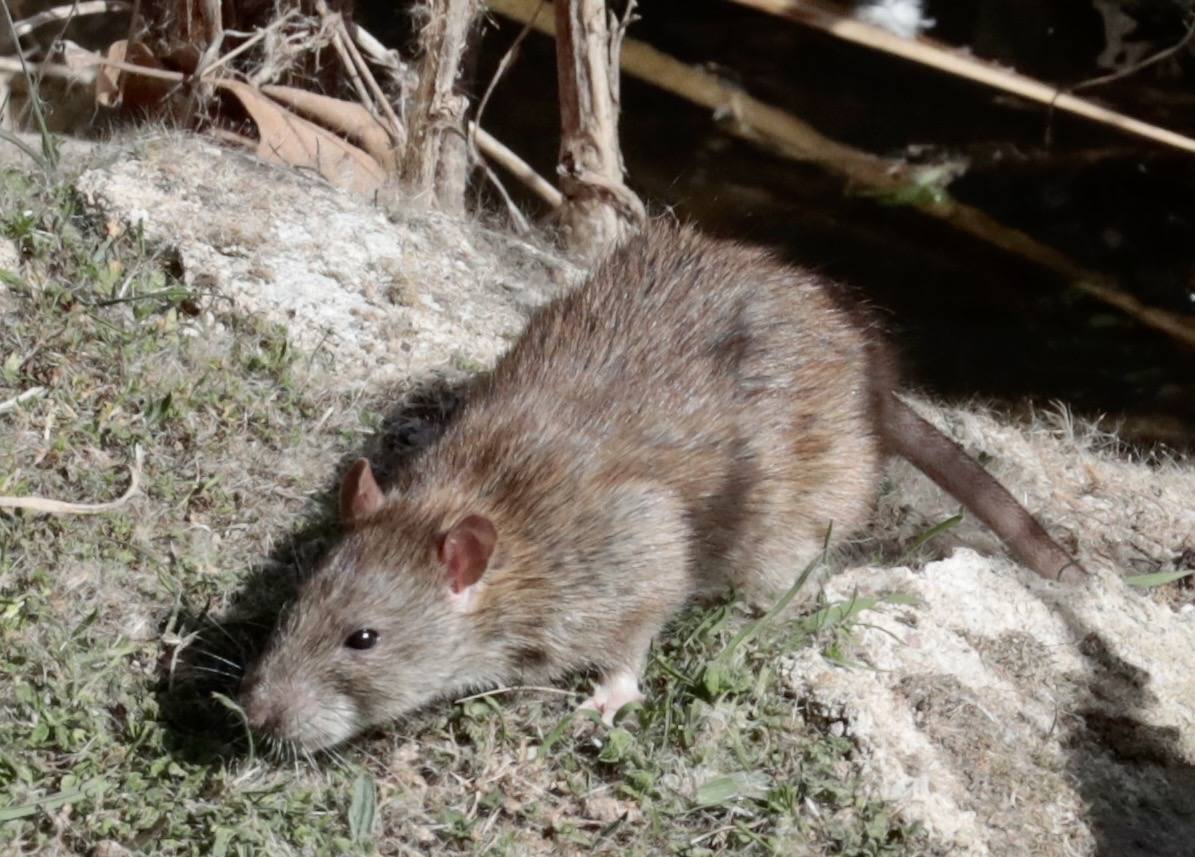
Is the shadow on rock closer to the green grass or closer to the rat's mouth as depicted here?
the green grass

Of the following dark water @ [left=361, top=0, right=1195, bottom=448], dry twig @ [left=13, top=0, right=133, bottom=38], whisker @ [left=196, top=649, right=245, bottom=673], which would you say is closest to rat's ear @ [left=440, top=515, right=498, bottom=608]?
whisker @ [left=196, top=649, right=245, bottom=673]

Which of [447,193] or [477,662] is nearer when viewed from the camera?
[477,662]

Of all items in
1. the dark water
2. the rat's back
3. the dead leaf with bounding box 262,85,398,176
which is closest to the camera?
the rat's back

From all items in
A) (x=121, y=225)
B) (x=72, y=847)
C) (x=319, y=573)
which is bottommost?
(x=72, y=847)

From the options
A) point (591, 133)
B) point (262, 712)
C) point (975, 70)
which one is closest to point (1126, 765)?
point (262, 712)

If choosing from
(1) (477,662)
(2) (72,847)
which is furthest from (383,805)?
(2) (72,847)

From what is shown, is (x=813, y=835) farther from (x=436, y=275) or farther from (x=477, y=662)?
(x=436, y=275)
